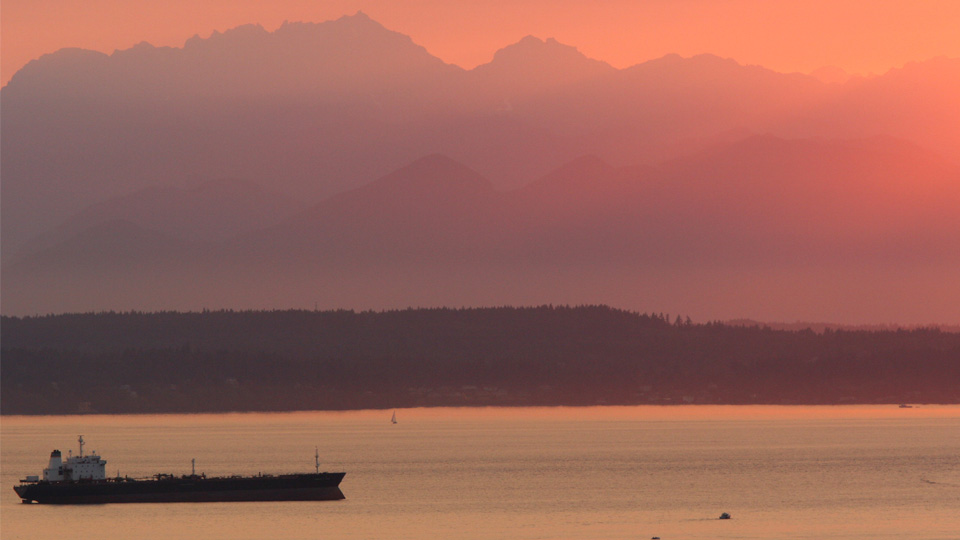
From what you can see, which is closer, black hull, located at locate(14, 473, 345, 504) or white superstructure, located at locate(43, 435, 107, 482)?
black hull, located at locate(14, 473, 345, 504)

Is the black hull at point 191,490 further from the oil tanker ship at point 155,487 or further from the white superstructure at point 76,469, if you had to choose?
the white superstructure at point 76,469

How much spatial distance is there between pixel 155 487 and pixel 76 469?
9.20 m

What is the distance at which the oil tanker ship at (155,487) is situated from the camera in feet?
498

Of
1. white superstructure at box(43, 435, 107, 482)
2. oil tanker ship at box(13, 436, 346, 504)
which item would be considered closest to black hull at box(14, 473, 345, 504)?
oil tanker ship at box(13, 436, 346, 504)

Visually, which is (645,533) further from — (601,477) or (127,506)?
(601,477)

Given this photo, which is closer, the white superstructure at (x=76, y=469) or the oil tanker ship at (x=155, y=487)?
the oil tanker ship at (x=155, y=487)

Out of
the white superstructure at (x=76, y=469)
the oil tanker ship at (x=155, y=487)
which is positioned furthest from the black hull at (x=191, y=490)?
the white superstructure at (x=76, y=469)

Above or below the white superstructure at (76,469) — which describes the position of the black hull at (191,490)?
below

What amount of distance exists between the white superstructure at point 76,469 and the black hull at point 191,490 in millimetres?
1215

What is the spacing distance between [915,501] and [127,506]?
88474mm

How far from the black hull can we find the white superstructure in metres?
1.22

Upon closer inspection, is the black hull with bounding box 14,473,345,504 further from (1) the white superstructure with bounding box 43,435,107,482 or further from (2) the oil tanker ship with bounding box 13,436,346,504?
(1) the white superstructure with bounding box 43,435,107,482

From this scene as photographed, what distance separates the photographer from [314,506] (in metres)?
149

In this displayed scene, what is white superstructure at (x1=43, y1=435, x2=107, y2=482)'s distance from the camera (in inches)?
5999
